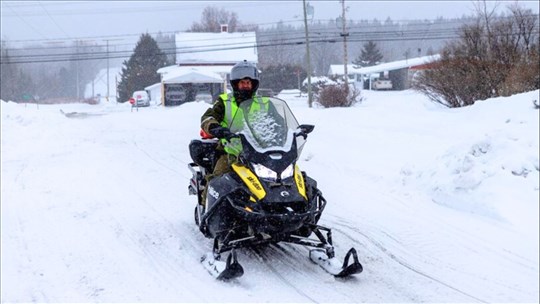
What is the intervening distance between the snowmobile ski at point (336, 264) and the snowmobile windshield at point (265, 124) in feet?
3.75

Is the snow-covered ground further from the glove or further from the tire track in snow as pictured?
the glove

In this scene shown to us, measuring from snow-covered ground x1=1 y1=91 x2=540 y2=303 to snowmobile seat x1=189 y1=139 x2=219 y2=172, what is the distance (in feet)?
2.87

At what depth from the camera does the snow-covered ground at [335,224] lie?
17.0 feet

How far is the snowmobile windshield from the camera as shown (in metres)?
5.47

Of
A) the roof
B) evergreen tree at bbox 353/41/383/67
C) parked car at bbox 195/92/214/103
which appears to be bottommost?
parked car at bbox 195/92/214/103

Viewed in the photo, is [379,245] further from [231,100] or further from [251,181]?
[231,100]

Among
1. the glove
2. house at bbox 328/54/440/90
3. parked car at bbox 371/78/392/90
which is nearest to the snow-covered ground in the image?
the glove

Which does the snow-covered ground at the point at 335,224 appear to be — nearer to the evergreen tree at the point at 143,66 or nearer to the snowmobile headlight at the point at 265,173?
the snowmobile headlight at the point at 265,173

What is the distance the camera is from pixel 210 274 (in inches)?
209

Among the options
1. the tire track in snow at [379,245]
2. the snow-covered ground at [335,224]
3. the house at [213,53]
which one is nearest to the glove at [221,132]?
the snow-covered ground at [335,224]

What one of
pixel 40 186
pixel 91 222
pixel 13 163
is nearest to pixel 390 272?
pixel 91 222

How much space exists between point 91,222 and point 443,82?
13.9m

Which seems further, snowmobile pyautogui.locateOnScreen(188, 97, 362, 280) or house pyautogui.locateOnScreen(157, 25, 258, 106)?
house pyautogui.locateOnScreen(157, 25, 258, 106)

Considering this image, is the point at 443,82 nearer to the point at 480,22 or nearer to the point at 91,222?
the point at 480,22
